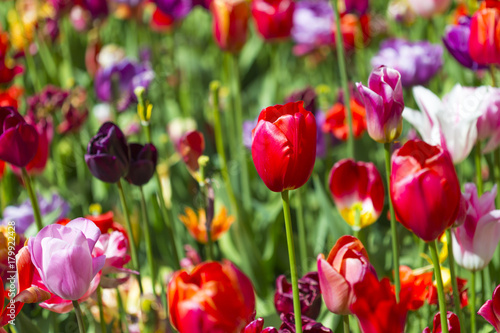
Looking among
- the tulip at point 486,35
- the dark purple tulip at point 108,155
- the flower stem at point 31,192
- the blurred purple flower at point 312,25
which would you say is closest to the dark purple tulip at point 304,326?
the dark purple tulip at point 108,155

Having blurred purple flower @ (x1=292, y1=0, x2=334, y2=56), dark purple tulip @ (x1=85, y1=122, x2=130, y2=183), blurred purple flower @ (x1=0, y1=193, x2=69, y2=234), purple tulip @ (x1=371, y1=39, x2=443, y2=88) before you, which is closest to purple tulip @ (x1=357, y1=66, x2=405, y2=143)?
dark purple tulip @ (x1=85, y1=122, x2=130, y2=183)

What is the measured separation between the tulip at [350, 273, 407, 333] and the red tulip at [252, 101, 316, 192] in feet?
0.38

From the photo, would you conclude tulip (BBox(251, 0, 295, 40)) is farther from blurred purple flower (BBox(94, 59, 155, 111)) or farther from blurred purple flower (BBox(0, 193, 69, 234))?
blurred purple flower (BBox(0, 193, 69, 234))

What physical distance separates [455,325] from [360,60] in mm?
1138

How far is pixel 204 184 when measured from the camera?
0.88 meters

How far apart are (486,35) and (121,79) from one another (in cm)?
88

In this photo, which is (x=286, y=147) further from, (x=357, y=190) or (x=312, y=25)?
(x=312, y=25)

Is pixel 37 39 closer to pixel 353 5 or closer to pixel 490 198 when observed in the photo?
pixel 353 5

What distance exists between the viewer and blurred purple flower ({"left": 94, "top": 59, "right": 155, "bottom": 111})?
141 centimetres

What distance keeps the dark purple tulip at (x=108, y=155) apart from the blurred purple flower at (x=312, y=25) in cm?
108

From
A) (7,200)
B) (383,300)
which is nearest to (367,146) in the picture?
(7,200)

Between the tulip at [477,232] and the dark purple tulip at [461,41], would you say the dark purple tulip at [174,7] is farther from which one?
the tulip at [477,232]

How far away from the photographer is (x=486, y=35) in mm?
867

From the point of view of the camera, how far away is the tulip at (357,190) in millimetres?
805
